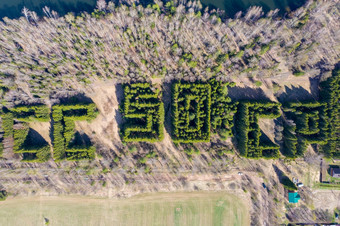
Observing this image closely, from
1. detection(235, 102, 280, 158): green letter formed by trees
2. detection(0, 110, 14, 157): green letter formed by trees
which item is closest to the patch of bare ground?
detection(235, 102, 280, 158): green letter formed by trees

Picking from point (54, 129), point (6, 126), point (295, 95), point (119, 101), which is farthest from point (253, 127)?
point (6, 126)

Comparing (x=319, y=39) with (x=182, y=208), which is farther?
(x=182, y=208)

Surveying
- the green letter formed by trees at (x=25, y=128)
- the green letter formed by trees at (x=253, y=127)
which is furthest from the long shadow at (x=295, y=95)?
the green letter formed by trees at (x=25, y=128)

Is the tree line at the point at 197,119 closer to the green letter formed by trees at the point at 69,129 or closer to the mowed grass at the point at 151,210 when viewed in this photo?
the green letter formed by trees at the point at 69,129

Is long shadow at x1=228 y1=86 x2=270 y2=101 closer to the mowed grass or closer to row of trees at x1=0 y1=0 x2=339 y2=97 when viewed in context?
row of trees at x1=0 y1=0 x2=339 y2=97

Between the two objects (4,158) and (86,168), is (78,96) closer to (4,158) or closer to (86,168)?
(86,168)

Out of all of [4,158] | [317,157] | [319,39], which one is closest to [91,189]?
[4,158]

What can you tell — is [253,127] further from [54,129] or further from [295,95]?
[54,129]
